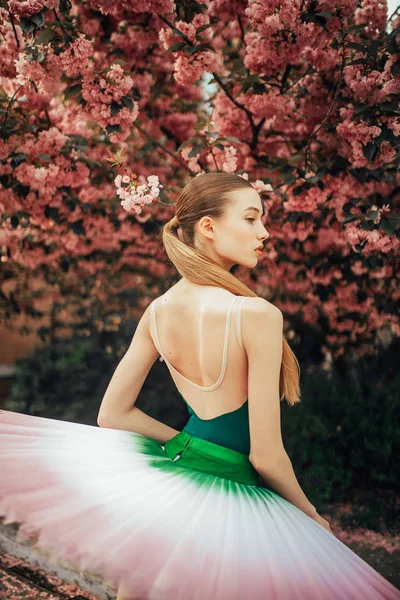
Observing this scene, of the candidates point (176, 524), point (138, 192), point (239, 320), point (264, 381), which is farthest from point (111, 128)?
point (176, 524)

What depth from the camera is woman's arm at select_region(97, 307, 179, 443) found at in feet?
6.03

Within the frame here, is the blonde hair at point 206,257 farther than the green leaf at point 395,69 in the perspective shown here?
No

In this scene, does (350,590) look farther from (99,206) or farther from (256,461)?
(99,206)

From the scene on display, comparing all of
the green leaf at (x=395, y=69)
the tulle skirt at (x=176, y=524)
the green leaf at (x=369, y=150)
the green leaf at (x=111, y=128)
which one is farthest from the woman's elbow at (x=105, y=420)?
the green leaf at (x=395, y=69)

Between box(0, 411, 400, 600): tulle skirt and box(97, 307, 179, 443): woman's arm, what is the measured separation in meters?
0.18

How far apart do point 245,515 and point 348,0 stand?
2.55 meters

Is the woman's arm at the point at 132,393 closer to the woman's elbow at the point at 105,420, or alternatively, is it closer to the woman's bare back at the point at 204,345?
the woman's elbow at the point at 105,420

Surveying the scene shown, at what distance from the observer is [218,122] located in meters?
3.44

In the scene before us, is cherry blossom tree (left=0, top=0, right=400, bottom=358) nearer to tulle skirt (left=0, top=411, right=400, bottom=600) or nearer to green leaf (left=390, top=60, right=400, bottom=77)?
green leaf (left=390, top=60, right=400, bottom=77)

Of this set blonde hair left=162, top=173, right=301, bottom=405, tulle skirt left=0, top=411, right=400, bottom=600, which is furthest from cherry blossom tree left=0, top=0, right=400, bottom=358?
tulle skirt left=0, top=411, right=400, bottom=600

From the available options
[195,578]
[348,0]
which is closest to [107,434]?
[195,578]

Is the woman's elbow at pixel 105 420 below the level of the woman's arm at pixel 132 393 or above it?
below

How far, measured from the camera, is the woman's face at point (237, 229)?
1.65 metres

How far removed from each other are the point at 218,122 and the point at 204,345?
228cm
